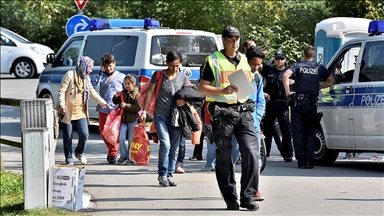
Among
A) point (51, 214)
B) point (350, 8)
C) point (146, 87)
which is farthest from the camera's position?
point (350, 8)

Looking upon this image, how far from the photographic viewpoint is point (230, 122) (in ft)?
29.1

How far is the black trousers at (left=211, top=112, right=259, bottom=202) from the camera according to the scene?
8836mm

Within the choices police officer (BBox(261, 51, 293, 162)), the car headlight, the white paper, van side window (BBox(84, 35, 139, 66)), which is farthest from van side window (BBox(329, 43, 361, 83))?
the car headlight

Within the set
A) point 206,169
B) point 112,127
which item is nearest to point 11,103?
point 112,127

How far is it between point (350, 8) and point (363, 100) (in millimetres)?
9819

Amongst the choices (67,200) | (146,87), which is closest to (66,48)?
(146,87)

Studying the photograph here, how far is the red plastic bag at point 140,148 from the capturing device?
11.5 metres

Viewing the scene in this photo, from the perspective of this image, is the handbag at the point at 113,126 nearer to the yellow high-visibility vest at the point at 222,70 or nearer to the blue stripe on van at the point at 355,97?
the blue stripe on van at the point at 355,97

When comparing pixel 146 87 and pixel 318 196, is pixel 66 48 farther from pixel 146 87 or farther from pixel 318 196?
pixel 318 196

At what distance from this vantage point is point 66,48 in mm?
17422

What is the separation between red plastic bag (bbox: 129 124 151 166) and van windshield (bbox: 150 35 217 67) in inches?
173

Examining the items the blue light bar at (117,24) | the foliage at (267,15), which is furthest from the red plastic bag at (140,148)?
the foliage at (267,15)

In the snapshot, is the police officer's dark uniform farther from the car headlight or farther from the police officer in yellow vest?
the car headlight

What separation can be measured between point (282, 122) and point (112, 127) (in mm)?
2627
